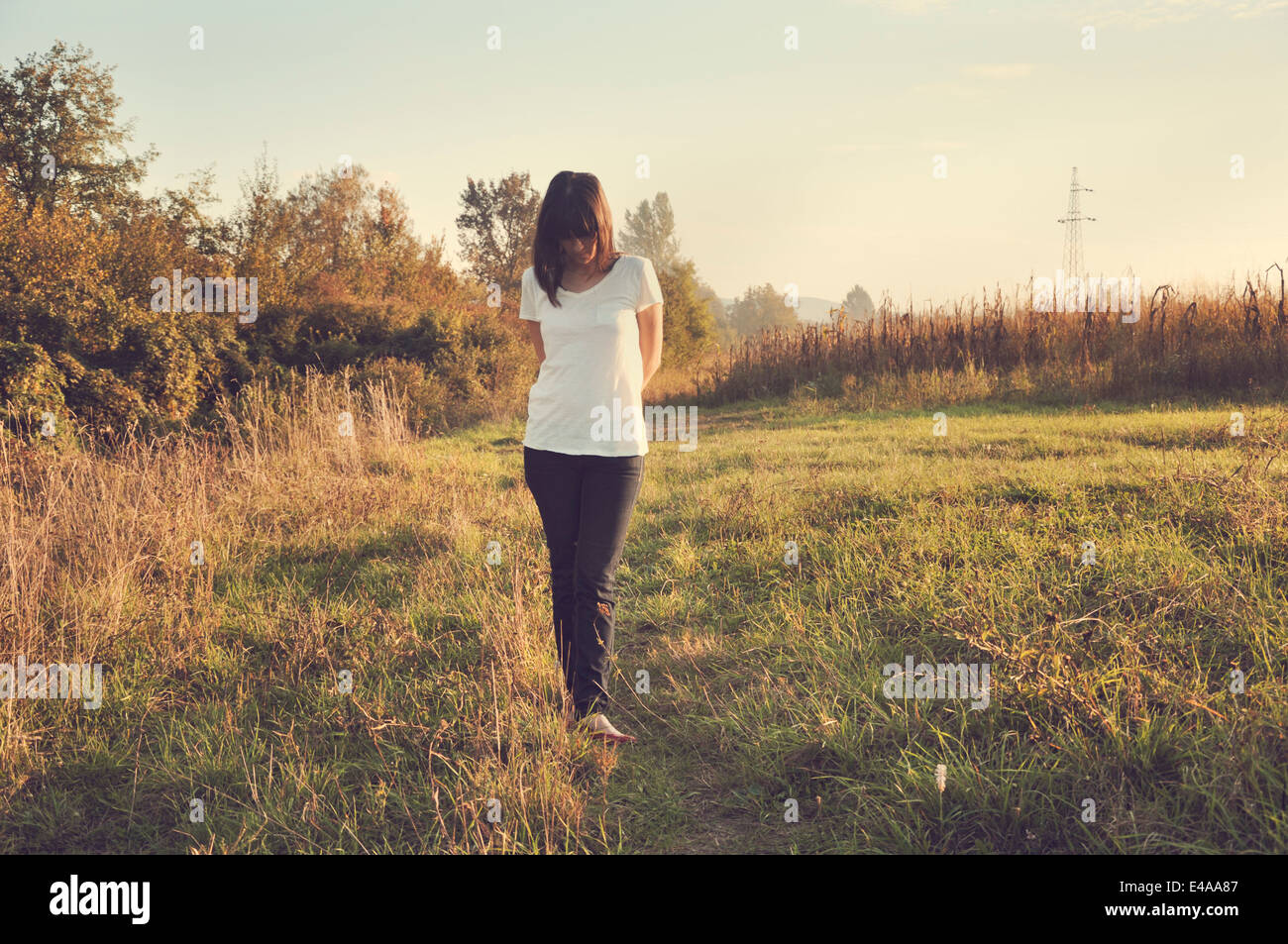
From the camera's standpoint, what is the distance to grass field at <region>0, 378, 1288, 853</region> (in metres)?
2.58

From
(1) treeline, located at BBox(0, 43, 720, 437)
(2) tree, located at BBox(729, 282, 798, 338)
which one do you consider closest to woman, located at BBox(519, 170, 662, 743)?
(1) treeline, located at BBox(0, 43, 720, 437)

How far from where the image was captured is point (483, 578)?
4.91 meters

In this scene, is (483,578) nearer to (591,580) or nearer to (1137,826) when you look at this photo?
(591,580)

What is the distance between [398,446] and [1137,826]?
7982 mm

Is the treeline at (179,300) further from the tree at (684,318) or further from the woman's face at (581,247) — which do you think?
the tree at (684,318)

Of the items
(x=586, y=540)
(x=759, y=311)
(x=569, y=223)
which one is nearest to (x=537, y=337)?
(x=569, y=223)

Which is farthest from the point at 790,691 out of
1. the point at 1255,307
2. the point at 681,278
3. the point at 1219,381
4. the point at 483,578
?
the point at 681,278

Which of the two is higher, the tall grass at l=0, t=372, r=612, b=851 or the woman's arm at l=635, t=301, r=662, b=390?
the woman's arm at l=635, t=301, r=662, b=390

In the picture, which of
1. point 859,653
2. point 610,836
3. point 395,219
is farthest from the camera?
point 395,219

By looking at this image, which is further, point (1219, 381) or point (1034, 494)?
point (1219, 381)

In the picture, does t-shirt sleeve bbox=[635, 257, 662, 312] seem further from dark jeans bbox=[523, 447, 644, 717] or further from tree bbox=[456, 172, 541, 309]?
tree bbox=[456, 172, 541, 309]

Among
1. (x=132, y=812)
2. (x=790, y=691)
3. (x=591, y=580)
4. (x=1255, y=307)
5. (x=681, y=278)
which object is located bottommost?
(x=132, y=812)

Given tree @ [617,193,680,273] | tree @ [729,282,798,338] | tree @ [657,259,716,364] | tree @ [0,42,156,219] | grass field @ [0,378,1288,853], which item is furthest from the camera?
tree @ [729,282,798,338]

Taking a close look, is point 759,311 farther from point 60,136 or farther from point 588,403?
point 588,403
